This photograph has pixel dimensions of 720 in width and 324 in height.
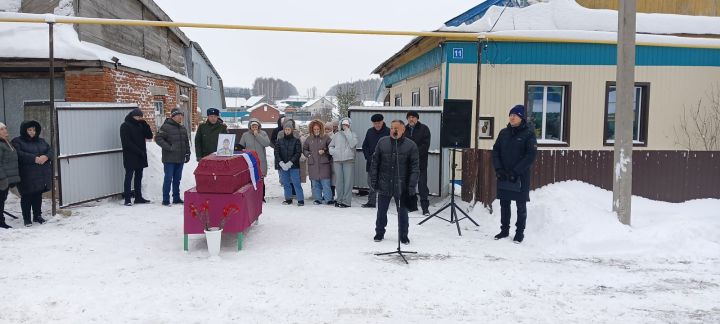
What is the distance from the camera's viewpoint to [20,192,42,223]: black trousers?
8.32 metres

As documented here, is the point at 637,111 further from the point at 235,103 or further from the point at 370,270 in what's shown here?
the point at 235,103

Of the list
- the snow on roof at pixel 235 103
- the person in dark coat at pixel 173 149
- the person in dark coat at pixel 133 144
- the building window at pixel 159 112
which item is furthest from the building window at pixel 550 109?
the snow on roof at pixel 235 103

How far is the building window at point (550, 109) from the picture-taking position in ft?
40.8

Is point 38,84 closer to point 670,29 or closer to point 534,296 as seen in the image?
point 534,296

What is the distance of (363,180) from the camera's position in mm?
11469

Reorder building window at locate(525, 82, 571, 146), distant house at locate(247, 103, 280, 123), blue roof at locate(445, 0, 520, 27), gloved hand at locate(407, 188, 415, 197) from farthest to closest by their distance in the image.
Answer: distant house at locate(247, 103, 280, 123) < building window at locate(525, 82, 571, 146) < blue roof at locate(445, 0, 520, 27) < gloved hand at locate(407, 188, 415, 197)

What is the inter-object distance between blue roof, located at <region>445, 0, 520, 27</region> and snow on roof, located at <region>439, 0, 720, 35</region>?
9 cm

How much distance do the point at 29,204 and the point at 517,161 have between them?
7.51 meters

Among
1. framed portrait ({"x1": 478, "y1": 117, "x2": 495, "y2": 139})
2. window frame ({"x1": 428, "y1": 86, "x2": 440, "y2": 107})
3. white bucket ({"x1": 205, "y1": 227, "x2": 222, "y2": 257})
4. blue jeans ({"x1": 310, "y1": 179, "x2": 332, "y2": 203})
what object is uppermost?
window frame ({"x1": 428, "y1": 86, "x2": 440, "y2": 107})

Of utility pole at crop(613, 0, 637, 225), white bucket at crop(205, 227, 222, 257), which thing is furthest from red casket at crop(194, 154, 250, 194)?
utility pole at crop(613, 0, 637, 225)

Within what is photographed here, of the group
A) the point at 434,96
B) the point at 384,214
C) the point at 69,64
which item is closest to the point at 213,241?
the point at 384,214

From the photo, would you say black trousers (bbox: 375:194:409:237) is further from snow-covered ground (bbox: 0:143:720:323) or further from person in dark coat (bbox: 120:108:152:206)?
person in dark coat (bbox: 120:108:152:206)

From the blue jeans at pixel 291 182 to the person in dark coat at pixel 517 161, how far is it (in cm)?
412

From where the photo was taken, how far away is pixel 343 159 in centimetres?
1020
